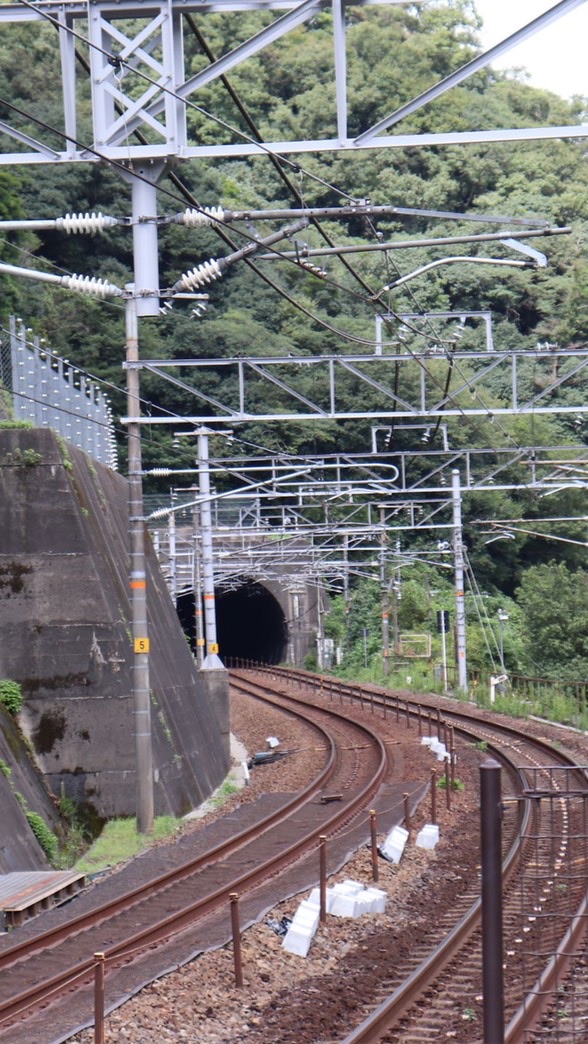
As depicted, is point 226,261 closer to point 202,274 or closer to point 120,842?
point 202,274

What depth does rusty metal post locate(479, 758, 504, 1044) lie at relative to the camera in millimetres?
4836

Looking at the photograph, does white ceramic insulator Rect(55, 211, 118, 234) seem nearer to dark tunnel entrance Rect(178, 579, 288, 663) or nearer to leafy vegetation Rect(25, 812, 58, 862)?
leafy vegetation Rect(25, 812, 58, 862)

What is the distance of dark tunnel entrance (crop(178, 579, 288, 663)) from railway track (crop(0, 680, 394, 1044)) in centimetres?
3680

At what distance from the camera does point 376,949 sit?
1004 cm

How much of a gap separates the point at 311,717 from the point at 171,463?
1038 inches

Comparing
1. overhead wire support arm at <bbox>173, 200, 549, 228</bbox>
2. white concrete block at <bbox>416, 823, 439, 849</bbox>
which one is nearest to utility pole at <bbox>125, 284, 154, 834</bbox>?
white concrete block at <bbox>416, 823, 439, 849</bbox>

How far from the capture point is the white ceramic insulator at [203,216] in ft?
31.9

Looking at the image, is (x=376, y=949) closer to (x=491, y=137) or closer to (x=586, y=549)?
(x=491, y=137)

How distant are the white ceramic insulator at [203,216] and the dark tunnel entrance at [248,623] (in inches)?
1769

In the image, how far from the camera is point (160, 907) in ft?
41.1

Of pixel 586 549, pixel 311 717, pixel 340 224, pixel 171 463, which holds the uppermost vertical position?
pixel 340 224

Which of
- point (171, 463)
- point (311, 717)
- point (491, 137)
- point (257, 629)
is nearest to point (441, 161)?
point (171, 463)

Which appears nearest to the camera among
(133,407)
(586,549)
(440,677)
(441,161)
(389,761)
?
(133,407)

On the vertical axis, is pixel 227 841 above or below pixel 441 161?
below
